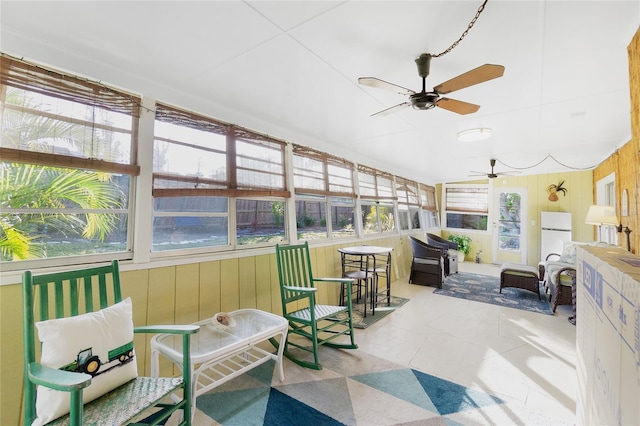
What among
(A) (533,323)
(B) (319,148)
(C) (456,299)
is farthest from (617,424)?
(C) (456,299)

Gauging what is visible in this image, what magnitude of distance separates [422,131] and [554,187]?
5.43 metres

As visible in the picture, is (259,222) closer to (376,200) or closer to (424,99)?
(424,99)

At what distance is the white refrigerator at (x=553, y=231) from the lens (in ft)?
20.6

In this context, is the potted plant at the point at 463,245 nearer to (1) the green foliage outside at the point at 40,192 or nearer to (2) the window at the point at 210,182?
(2) the window at the point at 210,182

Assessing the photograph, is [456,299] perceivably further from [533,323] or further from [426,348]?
[426,348]

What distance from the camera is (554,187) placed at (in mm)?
6633

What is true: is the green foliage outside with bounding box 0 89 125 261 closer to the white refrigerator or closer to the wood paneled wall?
the wood paneled wall

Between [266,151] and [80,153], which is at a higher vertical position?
[266,151]

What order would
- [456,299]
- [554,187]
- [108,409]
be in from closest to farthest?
[108,409] < [456,299] < [554,187]

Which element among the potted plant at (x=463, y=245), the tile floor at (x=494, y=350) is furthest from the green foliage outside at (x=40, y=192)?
the potted plant at (x=463, y=245)

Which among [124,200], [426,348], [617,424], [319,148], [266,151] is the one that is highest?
[319,148]

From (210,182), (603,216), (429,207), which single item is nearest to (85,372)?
(210,182)

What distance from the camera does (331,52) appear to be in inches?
72.7

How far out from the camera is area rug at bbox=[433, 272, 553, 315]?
13.3 ft
